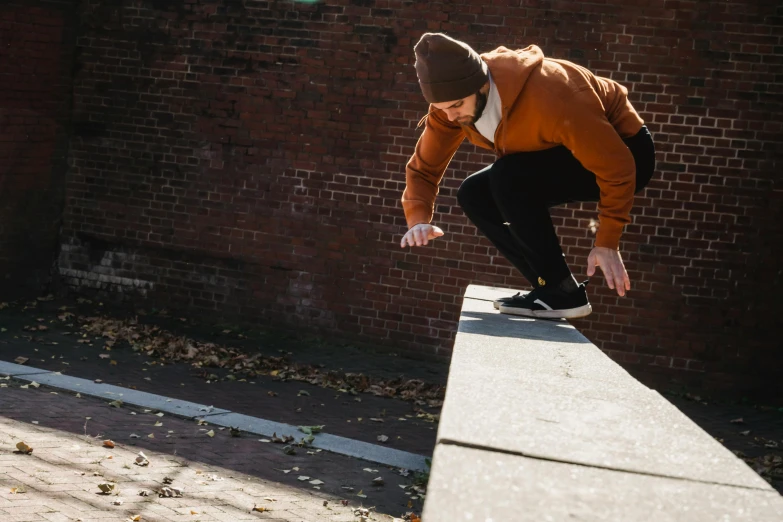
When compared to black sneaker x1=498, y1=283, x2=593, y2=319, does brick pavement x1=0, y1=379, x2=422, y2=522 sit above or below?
below

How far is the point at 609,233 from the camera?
4266 millimetres

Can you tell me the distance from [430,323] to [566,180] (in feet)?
16.4

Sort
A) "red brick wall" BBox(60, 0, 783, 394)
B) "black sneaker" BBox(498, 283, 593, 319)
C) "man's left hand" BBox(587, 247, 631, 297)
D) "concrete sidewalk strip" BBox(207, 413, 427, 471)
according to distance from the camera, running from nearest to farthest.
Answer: "man's left hand" BBox(587, 247, 631, 297) < "black sneaker" BBox(498, 283, 593, 319) < "concrete sidewalk strip" BBox(207, 413, 427, 471) < "red brick wall" BBox(60, 0, 783, 394)

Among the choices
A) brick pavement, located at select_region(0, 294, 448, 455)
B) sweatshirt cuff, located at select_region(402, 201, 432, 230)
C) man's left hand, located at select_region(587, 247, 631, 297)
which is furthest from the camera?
brick pavement, located at select_region(0, 294, 448, 455)

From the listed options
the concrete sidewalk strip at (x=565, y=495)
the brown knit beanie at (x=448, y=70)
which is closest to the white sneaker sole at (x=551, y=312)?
the brown knit beanie at (x=448, y=70)

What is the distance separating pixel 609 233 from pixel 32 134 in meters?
7.75

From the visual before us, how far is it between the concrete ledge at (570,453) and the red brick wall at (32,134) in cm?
819

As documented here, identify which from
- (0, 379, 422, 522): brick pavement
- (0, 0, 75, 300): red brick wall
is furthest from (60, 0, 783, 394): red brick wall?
(0, 379, 422, 522): brick pavement

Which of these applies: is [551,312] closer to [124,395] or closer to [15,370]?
[124,395]

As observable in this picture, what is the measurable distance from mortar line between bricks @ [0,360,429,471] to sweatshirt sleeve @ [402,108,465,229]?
185 cm

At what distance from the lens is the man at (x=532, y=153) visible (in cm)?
405

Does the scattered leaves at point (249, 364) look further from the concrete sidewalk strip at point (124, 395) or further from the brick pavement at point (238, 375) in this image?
the concrete sidewalk strip at point (124, 395)

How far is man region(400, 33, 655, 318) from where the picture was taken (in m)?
4.05

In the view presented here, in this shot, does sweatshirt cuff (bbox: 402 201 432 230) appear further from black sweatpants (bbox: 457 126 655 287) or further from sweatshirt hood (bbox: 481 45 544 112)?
sweatshirt hood (bbox: 481 45 544 112)
